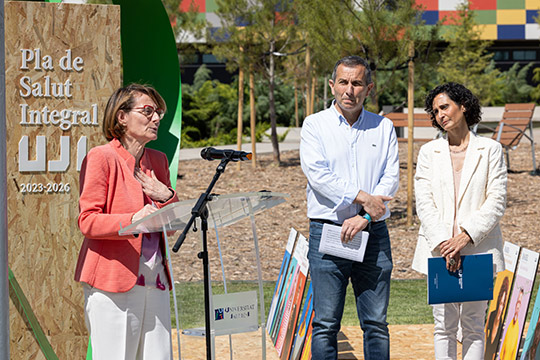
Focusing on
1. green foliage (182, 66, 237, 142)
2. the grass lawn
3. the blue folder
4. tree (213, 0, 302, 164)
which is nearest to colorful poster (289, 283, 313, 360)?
the grass lawn

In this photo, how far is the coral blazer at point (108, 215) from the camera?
3336 mm

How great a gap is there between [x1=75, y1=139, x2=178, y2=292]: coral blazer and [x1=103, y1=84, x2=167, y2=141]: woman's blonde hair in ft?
0.22

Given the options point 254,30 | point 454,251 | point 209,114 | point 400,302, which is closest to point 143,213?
point 454,251

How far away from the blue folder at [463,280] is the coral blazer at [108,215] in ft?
6.25

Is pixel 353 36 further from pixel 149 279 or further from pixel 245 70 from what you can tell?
pixel 149 279

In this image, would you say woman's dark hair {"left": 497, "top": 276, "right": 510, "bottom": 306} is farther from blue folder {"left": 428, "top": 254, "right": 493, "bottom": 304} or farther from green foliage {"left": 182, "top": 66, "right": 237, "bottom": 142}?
green foliage {"left": 182, "top": 66, "right": 237, "bottom": 142}

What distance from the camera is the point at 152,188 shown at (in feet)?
11.5

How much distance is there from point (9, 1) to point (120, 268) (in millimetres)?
2141

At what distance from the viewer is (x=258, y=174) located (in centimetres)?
1528

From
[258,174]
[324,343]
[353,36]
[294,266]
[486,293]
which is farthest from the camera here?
[258,174]

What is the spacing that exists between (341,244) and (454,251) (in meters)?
0.81

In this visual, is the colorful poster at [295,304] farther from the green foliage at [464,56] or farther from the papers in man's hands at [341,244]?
the green foliage at [464,56]

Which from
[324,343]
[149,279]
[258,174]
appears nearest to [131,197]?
[149,279]

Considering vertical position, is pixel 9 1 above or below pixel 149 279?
above
